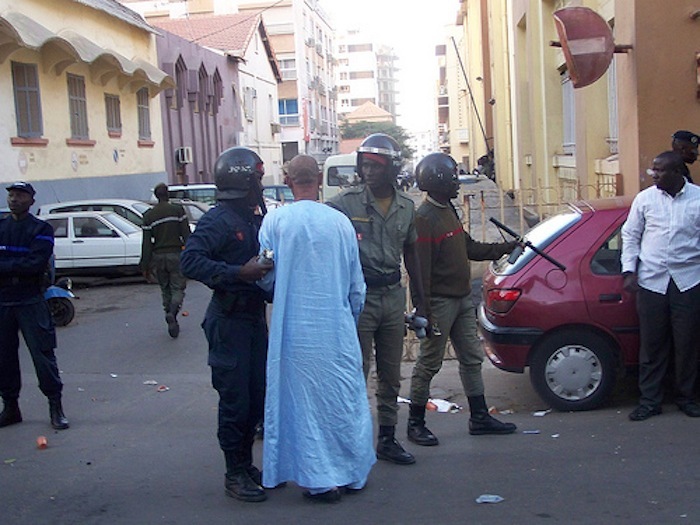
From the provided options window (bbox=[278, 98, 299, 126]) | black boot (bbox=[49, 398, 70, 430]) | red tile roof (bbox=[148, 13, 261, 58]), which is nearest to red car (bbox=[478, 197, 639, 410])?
black boot (bbox=[49, 398, 70, 430])

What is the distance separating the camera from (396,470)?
Answer: 5.13 metres

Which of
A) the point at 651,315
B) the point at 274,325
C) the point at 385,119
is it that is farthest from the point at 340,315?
the point at 385,119

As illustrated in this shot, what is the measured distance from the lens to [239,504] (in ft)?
A: 15.3

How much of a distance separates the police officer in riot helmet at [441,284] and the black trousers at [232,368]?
1314mm

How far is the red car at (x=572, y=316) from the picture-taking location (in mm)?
6234

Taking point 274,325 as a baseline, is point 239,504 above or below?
below

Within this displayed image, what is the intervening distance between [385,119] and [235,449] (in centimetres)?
10493

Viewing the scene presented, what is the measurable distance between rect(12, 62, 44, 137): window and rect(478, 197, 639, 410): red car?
1463cm

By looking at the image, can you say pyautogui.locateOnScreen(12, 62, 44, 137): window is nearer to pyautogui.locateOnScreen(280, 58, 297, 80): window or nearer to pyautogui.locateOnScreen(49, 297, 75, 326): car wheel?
pyautogui.locateOnScreen(49, 297, 75, 326): car wheel

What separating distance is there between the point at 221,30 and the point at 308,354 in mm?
39522

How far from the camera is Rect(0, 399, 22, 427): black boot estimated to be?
21.4 feet

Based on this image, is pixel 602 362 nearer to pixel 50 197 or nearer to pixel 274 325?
pixel 274 325

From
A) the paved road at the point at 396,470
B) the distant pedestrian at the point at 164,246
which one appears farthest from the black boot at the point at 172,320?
the paved road at the point at 396,470

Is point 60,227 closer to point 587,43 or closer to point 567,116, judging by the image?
point 567,116
